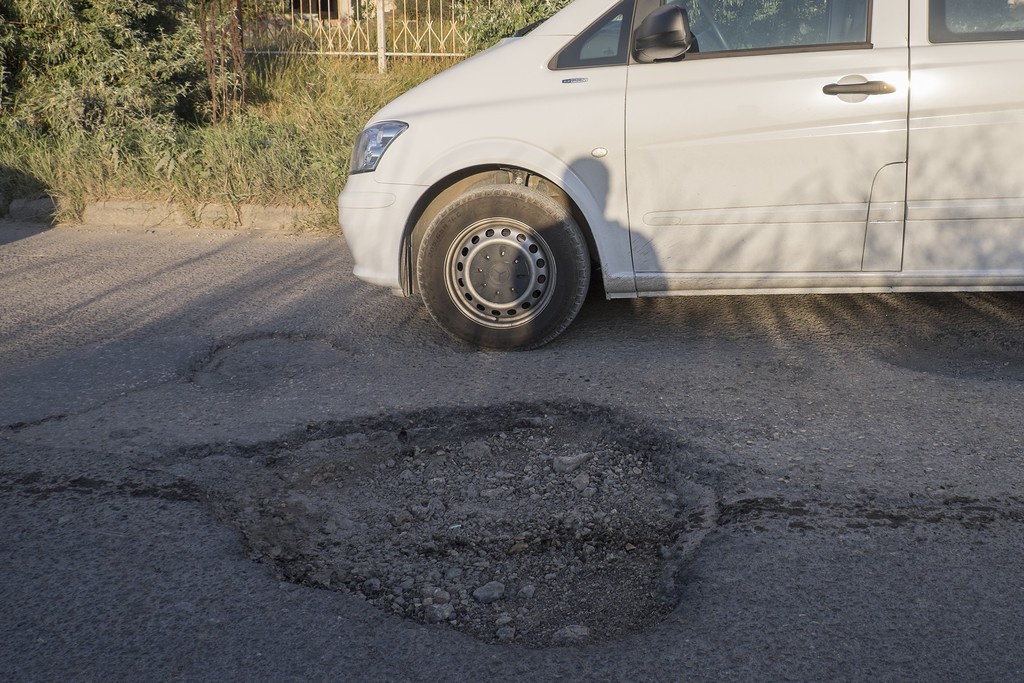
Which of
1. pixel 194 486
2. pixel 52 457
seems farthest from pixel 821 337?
pixel 52 457

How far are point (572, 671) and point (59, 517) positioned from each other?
1.82 meters

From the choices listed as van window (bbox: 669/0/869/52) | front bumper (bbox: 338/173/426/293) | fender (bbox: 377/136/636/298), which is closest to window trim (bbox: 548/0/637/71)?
van window (bbox: 669/0/869/52)

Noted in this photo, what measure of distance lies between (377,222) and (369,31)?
9885 millimetres

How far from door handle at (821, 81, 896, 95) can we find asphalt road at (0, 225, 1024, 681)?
1204 mm

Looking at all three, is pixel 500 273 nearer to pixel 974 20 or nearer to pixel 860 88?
pixel 860 88

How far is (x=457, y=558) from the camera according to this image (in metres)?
3.20

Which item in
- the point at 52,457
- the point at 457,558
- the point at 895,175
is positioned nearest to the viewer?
the point at 457,558

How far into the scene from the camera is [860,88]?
185 inches

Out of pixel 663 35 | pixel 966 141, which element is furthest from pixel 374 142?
pixel 966 141

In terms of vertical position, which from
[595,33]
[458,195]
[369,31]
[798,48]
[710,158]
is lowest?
[458,195]

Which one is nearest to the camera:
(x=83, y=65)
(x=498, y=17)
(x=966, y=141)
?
(x=966, y=141)

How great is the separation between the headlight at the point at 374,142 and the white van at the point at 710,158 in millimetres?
14

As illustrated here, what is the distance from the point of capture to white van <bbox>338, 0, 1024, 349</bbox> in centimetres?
470

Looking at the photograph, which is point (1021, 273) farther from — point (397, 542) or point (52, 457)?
point (52, 457)
